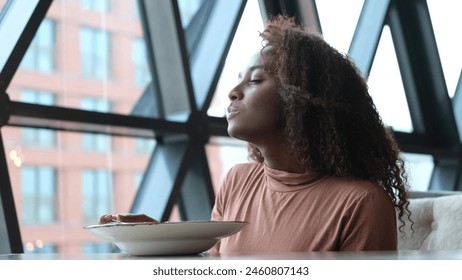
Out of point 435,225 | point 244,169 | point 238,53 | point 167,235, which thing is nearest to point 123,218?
point 167,235

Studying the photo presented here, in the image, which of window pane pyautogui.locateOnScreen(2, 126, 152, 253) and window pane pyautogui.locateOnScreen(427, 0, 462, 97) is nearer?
window pane pyautogui.locateOnScreen(2, 126, 152, 253)

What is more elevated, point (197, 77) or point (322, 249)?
point (197, 77)

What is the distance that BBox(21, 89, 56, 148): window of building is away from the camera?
126 inches

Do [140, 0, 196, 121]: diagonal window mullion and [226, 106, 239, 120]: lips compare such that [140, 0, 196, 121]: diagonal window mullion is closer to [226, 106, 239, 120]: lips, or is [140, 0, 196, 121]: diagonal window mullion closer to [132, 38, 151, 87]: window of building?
[132, 38, 151, 87]: window of building

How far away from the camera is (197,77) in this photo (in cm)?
407

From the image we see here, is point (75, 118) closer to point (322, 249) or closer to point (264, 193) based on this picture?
point (264, 193)

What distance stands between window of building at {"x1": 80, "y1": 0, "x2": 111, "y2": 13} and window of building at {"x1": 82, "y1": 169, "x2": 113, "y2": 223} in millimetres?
774

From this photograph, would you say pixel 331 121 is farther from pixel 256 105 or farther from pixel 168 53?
pixel 168 53

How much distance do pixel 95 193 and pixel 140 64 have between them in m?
0.72

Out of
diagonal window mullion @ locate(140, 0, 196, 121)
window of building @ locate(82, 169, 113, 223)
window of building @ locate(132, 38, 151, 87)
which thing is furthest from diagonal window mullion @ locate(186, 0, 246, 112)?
window of building @ locate(82, 169, 113, 223)
